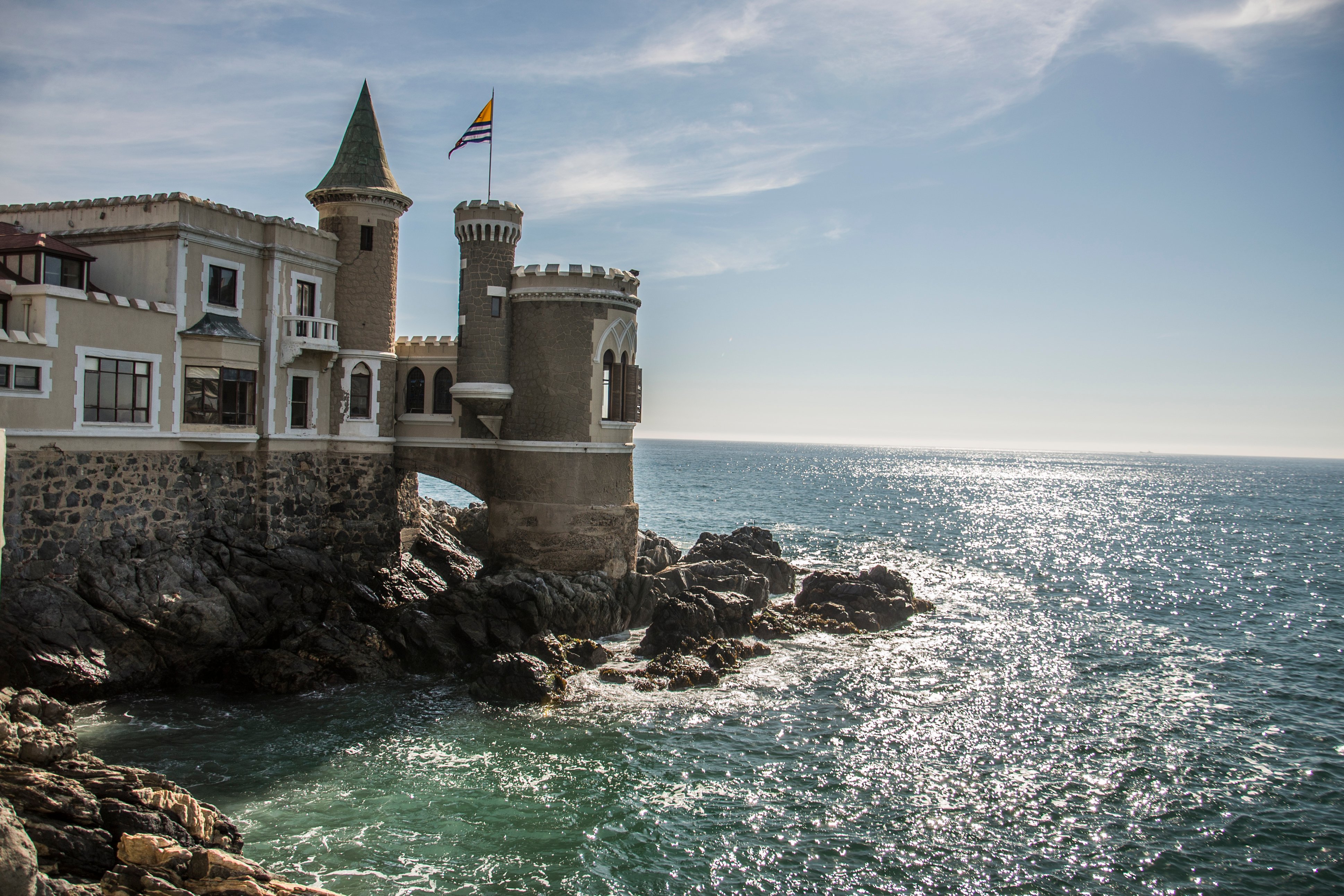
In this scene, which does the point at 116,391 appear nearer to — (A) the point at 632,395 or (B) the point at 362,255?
(B) the point at 362,255

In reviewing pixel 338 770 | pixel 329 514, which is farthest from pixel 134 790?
pixel 329 514

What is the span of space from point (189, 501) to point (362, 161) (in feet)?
47.0

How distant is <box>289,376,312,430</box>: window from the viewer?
32.0 meters

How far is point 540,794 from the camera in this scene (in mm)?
19531

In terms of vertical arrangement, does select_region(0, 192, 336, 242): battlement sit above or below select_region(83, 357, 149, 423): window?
above

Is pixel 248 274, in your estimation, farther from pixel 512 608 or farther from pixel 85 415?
pixel 512 608

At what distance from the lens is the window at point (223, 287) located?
29062 mm

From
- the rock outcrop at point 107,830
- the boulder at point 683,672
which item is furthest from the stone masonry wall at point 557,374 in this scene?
the rock outcrop at point 107,830

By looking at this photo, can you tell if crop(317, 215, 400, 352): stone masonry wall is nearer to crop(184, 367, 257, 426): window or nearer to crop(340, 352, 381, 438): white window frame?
crop(340, 352, 381, 438): white window frame

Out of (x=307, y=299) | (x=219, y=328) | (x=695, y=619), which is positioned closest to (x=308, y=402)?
(x=307, y=299)

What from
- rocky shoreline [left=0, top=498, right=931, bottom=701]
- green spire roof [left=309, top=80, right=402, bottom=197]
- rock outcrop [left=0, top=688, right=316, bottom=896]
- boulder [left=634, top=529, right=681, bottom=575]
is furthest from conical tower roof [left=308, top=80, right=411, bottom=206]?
rock outcrop [left=0, top=688, right=316, bottom=896]

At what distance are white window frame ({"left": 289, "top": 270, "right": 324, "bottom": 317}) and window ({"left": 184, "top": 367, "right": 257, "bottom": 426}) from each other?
2832 mm

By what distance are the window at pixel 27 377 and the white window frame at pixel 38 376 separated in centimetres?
3

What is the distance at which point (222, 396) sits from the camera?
96.3 ft
